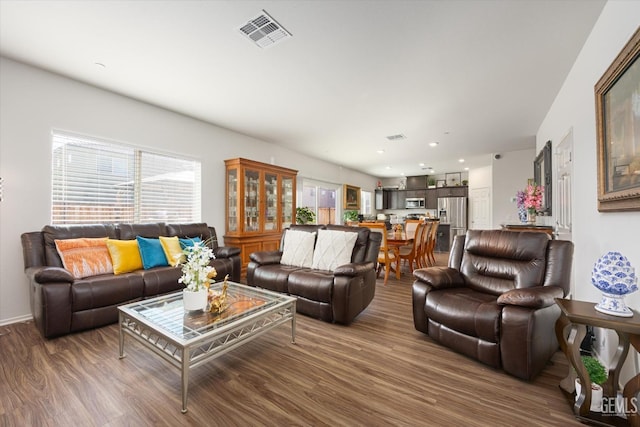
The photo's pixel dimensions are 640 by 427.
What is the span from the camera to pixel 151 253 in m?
3.37

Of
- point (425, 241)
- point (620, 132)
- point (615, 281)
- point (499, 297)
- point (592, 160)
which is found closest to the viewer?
point (615, 281)

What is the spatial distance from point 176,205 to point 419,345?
4.07 m

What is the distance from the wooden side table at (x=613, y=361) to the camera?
1.34 m

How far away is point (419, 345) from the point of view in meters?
2.39

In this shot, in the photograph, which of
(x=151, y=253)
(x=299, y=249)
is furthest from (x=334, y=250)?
(x=151, y=253)

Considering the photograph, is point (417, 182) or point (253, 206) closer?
point (253, 206)

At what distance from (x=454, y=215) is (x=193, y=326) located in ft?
30.4

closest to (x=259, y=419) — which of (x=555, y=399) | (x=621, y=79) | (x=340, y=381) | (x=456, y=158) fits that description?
(x=340, y=381)

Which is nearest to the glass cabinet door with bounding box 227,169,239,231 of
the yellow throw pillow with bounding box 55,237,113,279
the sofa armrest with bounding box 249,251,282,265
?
the sofa armrest with bounding box 249,251,282,265

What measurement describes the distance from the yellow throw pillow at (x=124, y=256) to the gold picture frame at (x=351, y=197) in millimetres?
6381

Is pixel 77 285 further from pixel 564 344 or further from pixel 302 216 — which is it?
pixel 302 216

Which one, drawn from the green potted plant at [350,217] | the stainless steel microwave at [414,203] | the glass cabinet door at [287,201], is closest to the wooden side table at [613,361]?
the glass cabinet door at [287,201]

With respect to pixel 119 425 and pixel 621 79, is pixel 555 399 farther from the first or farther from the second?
pixel 119 425

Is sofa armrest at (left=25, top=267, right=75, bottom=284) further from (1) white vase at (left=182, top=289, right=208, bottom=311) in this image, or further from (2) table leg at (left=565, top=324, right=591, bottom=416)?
(2) table leg at (left=565, top=324, right=591, bottom=416)
